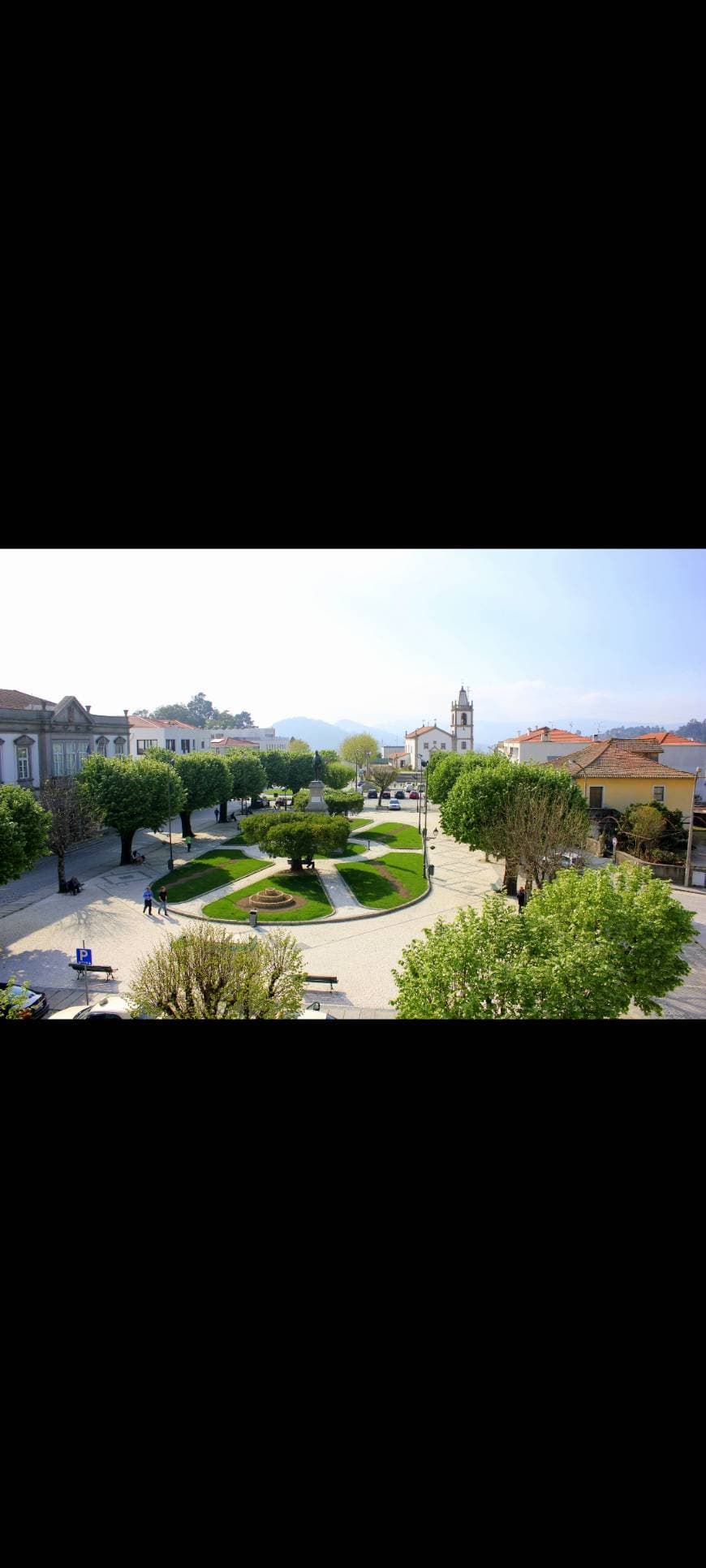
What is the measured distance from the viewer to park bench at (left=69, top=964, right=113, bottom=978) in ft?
26.8

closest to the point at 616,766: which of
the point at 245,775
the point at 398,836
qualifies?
the point at 398,836

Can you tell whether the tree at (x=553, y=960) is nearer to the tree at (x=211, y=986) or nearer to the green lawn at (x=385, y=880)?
the tree at (x=211, y=986)

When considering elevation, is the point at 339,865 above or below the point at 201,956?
below

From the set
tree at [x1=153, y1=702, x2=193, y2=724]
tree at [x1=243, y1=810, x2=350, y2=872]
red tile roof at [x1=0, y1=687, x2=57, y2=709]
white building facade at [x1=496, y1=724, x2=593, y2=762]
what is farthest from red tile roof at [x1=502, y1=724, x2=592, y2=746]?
tree at [x1=153, y1=702, x2=193, y2=724]

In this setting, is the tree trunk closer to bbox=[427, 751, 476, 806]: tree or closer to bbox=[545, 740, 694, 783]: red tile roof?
bbox=[427, 751, 476, 806]: tree

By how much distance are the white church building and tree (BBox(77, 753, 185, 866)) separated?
14.5 m

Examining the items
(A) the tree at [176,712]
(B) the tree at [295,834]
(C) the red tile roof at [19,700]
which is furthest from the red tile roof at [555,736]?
(A) the tree at [176,712]

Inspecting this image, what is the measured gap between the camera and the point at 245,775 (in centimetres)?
2011

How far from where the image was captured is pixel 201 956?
17.8 feet

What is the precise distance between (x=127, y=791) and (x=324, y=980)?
7.88 meters
